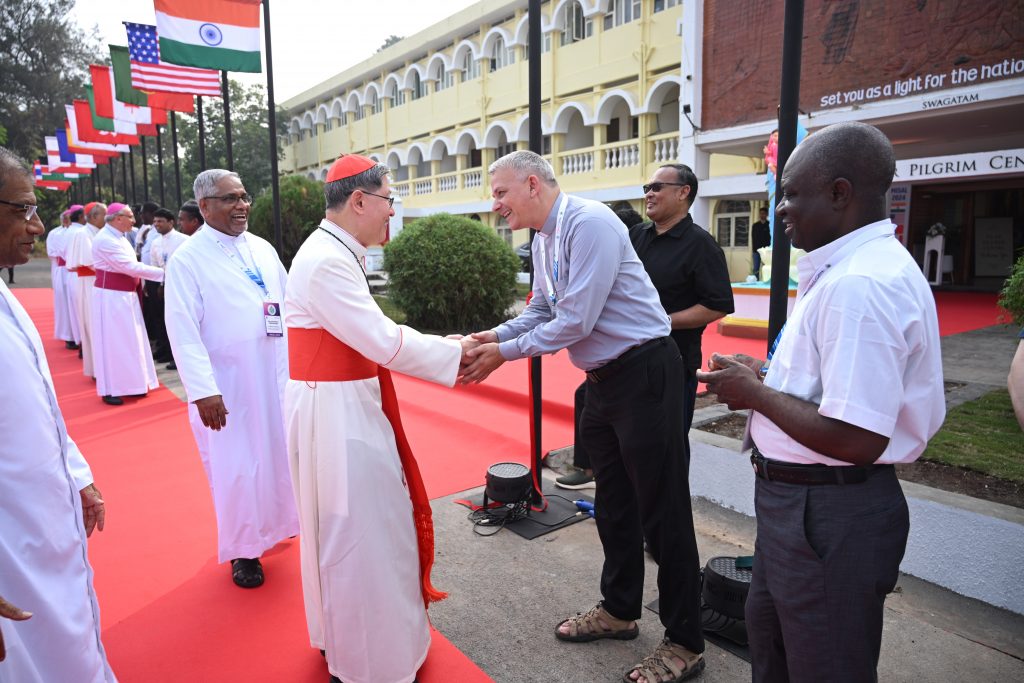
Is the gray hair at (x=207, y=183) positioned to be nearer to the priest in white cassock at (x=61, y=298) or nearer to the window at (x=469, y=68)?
the priest in white cassock at (x=61, y=298)

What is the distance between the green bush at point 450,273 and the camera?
1066 centimetres

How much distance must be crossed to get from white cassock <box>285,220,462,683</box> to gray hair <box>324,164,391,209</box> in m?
0.12

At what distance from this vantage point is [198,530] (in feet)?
14.5

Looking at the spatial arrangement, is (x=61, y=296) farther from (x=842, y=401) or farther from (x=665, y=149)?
(x=665, y=149)

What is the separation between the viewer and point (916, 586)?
11.1ft

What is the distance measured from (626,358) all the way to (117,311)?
24.3 ft

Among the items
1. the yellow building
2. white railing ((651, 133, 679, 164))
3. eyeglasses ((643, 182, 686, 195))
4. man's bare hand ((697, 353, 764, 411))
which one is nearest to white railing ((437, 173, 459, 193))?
the yellow building

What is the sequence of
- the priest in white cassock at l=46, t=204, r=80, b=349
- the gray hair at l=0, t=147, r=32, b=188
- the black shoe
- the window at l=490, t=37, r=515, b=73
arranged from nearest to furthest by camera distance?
the gray hair at l=0, t=147, r=32, b=188 → the black shoe → the priest in white cassock at l=46, t=204, r=80, b=349 → the window at l=490, t=37, r=515, b=73

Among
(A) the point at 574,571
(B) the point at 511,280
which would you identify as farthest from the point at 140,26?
(A) the point at 574,571

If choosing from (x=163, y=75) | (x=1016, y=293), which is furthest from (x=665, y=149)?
(x=1016, y=293)

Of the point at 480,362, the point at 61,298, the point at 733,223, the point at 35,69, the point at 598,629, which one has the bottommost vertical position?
the point at 598,629

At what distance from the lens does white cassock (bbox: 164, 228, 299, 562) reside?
12.2 feet

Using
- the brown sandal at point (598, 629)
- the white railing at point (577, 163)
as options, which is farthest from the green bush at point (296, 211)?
the brown sandal at point (598, 629)

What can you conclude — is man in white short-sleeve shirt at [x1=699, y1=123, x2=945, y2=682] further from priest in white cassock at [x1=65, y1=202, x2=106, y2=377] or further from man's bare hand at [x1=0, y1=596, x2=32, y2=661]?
priest in white cassock at [x1=65, y1=202, x2=106, y2=377]
